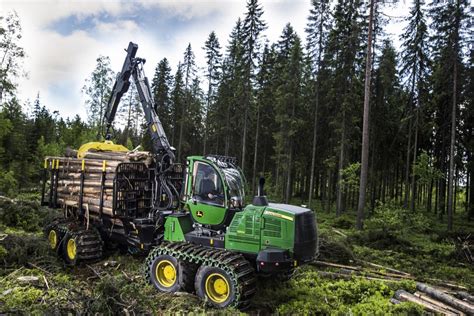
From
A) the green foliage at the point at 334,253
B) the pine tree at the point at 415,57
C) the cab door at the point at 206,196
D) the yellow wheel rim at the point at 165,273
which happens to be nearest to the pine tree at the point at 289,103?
the pine tree at the point at 415,57

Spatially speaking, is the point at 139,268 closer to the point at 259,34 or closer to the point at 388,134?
the point at 259,34

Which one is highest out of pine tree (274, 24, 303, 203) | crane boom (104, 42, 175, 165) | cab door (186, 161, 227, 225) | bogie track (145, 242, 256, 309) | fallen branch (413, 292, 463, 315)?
pine tree (274, 24, 303, 203)

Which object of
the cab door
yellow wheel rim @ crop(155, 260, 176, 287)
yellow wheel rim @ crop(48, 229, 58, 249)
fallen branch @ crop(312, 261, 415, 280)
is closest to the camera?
yellow wheel rim @ crop(155, 260, 176, 287)

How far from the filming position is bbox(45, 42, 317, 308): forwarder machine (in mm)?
7582

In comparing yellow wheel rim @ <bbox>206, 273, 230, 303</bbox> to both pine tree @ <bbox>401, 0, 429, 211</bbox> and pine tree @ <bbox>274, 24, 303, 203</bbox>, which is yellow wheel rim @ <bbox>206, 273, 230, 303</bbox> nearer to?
pine tree @ <bbox>274, 24, 303, 203</bbox>

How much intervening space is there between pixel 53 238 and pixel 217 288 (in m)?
6.55

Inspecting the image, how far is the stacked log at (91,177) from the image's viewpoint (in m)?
10.2

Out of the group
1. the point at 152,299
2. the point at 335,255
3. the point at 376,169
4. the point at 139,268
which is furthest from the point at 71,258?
the point at 376,169

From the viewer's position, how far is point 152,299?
24.7 feet

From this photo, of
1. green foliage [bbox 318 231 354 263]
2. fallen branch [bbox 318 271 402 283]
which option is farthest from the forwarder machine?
green foliage [bbox 318 231 354 263]

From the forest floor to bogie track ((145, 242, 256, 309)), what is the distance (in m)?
0.41

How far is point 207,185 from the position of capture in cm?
880

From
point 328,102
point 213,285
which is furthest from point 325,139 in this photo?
point 213,285

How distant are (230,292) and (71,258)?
569cm
